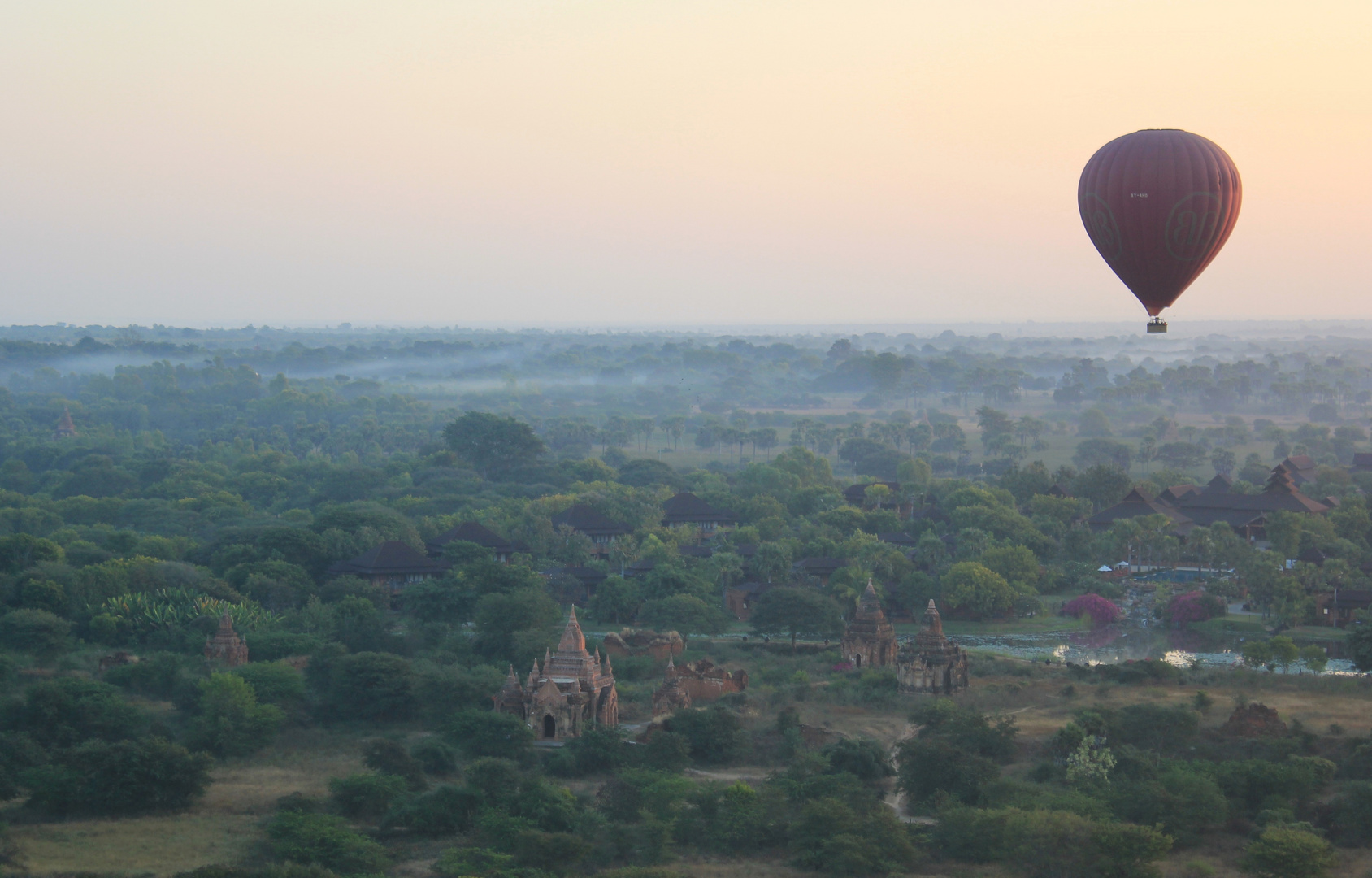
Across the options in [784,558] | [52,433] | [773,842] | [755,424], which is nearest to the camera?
[773,842]

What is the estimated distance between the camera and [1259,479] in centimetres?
9600

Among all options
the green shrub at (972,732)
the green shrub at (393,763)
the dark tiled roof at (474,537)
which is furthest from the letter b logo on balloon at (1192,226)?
the dark tiled roof at (474,537)

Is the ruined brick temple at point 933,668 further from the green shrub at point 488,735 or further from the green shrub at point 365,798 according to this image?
the green shrub at point 365,798

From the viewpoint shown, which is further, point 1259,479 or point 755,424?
point 755,424

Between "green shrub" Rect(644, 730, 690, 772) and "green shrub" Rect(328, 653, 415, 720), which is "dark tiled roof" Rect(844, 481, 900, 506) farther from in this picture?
"green shrub" Rect(644, 730, 690, 772)

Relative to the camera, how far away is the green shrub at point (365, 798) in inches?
1422

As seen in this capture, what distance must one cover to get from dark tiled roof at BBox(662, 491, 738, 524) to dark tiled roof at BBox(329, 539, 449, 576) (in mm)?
18041

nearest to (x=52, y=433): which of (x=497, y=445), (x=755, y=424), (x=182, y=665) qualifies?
(x=497, y=445)

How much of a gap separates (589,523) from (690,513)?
21.5 ft

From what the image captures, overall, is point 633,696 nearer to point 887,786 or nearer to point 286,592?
point 887,786

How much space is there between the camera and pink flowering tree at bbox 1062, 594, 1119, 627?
193 feet

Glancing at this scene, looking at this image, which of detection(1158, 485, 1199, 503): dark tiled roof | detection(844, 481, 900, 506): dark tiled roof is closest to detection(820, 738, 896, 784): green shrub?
detection(844, 481, 900, 506): dark tiled roof

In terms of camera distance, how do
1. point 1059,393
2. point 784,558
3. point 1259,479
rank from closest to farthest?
point 784,558 < point 1259,479 < point 1059,393

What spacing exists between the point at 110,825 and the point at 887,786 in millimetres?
17406
